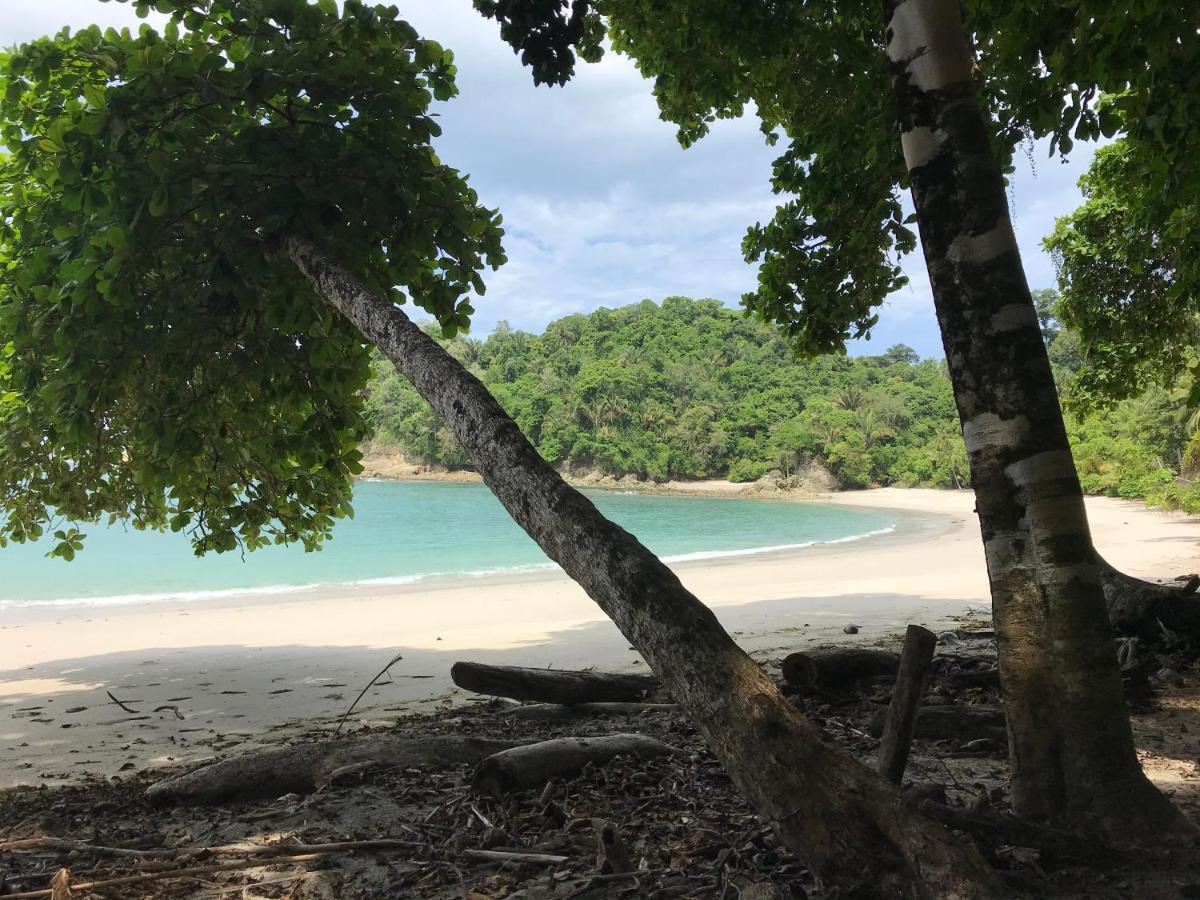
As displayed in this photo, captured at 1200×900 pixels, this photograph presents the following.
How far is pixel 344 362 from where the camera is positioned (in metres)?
5.75

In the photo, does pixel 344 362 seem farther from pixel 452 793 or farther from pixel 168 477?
pixel 452 793

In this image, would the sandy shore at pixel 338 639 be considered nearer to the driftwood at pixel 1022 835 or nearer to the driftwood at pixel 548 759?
the driftwood at pixel 548 759

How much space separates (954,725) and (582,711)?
2.39 meters

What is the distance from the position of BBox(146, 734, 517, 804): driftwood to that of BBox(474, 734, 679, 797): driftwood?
24.7 inches

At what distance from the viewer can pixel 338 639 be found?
12430 millimetres

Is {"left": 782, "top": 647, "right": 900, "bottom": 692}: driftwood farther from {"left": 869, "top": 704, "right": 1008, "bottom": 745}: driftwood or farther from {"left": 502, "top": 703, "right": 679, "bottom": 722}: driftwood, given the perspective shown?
{"left": 502, "top": 703, "right": 679, "bottom": 722}: driftwood

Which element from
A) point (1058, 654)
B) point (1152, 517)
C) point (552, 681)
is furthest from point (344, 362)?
point (1152, 517)

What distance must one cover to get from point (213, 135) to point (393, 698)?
16.8 feet

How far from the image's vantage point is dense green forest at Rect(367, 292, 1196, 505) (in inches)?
2771

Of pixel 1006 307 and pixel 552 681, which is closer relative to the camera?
pixel 1006 307

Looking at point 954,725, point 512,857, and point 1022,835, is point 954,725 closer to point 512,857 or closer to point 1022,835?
point 1022,835

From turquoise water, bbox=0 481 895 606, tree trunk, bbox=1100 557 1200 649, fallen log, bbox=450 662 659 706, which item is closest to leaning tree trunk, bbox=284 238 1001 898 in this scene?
fallen log, bbox=450 662 659 706

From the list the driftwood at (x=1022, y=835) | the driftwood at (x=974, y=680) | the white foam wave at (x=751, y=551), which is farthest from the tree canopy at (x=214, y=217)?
the white foam wave at (x=751, y=551)

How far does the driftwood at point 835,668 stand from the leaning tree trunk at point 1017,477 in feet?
7.43
